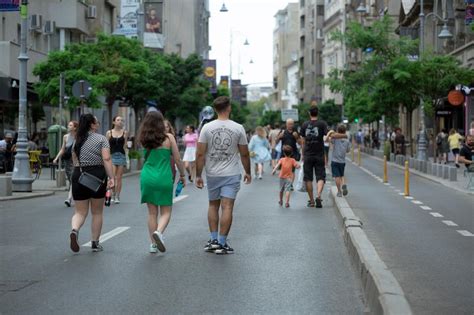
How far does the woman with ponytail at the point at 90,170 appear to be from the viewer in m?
11.4

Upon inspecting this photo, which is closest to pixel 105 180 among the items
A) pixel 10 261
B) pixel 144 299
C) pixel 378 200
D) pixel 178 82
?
pixel 10 261

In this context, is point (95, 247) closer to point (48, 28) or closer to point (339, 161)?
point (339, 161)

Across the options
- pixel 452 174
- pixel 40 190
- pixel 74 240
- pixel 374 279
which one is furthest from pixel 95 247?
pixel 452 174

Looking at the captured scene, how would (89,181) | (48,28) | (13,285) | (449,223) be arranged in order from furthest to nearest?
(48,28) → (449,223) → (89,181) → (13,285)

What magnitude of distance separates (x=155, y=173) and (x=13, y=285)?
2.56 meters

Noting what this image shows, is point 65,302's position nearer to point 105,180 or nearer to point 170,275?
point 170,275

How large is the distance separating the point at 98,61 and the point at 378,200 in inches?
826

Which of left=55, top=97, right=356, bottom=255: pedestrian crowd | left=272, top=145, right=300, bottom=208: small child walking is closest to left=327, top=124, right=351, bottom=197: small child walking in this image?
left=272, top=145, right=300, bottom=208: small child walking

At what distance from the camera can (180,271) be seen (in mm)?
9891

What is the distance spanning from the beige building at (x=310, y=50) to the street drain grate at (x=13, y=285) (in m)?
124

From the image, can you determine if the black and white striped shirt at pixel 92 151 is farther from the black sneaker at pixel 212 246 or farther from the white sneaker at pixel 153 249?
the black sneaker at pixel 212 246

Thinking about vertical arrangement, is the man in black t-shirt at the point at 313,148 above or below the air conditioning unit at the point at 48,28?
below

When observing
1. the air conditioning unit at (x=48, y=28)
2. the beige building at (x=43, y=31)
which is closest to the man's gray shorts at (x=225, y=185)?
the beige building at (x=43, y=31)

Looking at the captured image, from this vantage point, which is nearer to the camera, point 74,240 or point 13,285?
point 13,285
